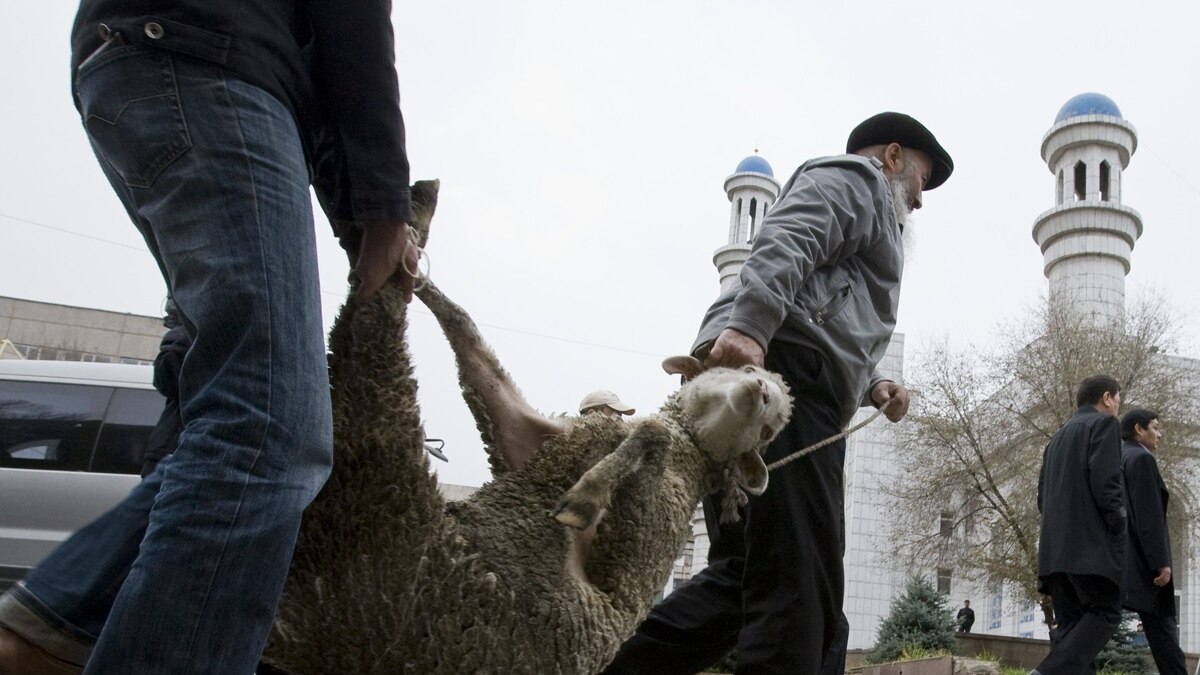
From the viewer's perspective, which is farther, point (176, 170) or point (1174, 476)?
point (1174, 476)

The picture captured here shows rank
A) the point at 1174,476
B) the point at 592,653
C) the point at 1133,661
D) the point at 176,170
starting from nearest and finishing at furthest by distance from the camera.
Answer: the point at 176,170 → the point at 592,653 → the point at 1133,661 → the point at 1174,476

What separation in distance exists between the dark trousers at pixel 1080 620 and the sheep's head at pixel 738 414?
383 cm

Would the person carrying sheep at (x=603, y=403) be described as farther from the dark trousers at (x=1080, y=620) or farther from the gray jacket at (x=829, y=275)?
the dark trousers at (x=1080, y=620)

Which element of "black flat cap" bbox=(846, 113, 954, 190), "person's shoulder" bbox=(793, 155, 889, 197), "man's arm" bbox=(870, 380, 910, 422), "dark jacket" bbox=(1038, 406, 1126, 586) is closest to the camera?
"person's shoulder" bbox=(793, 155, 889, 197)

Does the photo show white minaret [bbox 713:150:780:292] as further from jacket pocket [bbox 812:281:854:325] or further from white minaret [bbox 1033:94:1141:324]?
jacket pocket [bbox 812:281:854:325]

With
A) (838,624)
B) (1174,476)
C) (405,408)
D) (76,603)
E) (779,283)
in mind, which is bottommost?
(76,603)

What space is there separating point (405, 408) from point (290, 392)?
1.24 feet

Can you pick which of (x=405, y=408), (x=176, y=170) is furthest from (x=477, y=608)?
(x=176, y=170)

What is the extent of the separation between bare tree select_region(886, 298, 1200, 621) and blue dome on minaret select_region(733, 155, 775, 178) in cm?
2474

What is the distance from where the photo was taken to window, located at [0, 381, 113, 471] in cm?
646

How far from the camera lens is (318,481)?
170 cm

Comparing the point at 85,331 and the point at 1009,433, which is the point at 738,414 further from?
the point at 85,331

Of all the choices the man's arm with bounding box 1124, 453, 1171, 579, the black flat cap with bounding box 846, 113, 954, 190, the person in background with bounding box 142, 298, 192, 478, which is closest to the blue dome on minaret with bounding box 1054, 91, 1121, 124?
the man's arm with bounding box 1124, 453, 1171, 579

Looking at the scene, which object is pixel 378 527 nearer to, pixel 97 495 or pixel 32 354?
pixel 97 495
